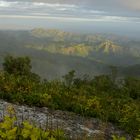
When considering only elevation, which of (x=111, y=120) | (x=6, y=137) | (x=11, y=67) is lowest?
(x=11, y=67)

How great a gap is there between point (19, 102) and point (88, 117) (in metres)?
3.55

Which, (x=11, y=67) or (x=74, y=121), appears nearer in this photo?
(x=74, y=121)

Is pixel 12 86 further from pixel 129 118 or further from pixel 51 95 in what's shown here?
pixel 129 118

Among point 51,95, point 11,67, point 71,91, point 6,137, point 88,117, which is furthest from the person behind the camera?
point 11,67

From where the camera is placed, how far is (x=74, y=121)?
16078 mm

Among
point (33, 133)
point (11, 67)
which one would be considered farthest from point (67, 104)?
point (11, 67)

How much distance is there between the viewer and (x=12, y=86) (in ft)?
67.6

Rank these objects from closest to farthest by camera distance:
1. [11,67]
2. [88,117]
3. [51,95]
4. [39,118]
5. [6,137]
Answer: [6,137], [39,118], [88,117], [51,95], [11,67]

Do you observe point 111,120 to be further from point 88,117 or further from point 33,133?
point 33,133

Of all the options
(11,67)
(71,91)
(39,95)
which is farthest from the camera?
(11,67)

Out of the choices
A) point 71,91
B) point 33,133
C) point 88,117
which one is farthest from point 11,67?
Answer: point 33,133

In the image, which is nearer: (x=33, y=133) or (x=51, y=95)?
(x=33, y=133)

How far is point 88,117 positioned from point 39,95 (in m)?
2.90

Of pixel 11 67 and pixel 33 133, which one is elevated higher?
pixel 33 133
